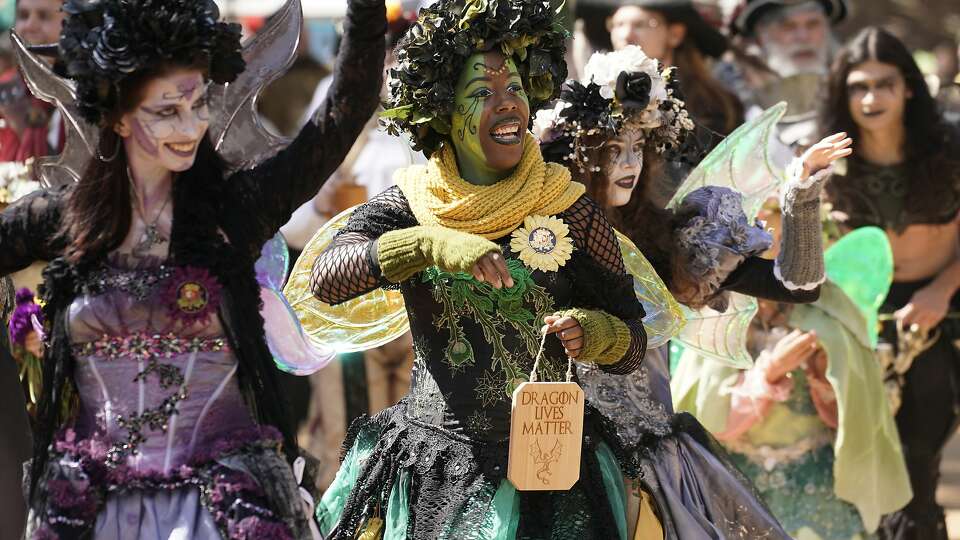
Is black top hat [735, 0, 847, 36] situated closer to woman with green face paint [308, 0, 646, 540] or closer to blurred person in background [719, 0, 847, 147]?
blurred person in background [719, 0, 847, 147]

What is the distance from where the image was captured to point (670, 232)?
5.69 meters

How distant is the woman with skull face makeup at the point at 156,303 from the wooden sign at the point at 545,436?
1.64 feet

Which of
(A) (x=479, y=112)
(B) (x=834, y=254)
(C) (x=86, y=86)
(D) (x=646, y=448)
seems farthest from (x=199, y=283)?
(B) (x=834, y=254)

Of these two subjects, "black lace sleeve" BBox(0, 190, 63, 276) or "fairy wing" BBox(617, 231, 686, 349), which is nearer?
"black lace sleeve" BBox(0, 190, 63, 276)

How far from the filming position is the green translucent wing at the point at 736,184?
239 inches

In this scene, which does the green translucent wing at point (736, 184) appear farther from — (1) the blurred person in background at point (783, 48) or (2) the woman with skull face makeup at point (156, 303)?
(1) the blurred person in background at point (783, 48)


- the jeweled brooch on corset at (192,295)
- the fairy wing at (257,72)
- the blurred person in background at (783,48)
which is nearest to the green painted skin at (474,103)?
the fairy wing at (257,72)

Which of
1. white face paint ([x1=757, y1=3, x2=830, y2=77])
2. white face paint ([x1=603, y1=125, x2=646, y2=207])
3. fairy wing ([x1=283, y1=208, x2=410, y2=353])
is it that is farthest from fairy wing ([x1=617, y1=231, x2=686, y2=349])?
white face paint ([x1=757, y1=3, x2=830, y2=77])

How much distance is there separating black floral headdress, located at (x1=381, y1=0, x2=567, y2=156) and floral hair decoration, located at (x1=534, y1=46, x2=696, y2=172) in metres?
0.72

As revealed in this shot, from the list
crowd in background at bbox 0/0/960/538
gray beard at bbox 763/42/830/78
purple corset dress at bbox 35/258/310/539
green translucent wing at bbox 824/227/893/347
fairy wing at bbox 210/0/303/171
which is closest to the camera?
purple corset dress at bbox 35/258/310/539

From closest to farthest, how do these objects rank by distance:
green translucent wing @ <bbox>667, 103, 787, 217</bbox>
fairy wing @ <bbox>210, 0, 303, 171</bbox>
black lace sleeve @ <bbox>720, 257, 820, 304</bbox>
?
fairy wing @ <bbox>210, 0, 303, 171</bbox>
black lace sleeve @ <bbox>720, 257, 820, 304</bbox>
green translucent wing @ <bbox>667, 103, 787, 217</bbox>

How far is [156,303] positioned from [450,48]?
964mm

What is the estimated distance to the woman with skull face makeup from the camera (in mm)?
4281

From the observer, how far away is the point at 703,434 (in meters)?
5.59
